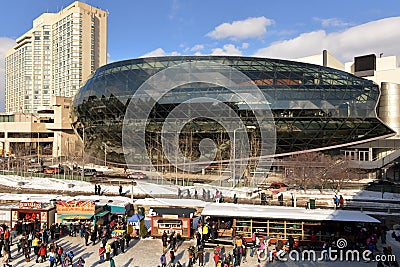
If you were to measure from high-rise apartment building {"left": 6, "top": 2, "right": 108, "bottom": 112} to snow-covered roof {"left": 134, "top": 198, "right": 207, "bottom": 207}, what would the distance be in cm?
12555

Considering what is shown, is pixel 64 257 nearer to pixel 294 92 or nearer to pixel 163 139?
pixel 163 139

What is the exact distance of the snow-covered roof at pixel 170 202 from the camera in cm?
2723

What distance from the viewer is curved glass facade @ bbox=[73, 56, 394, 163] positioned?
46.9 metres

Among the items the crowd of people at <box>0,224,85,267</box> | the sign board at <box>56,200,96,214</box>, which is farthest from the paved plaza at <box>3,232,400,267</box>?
the sign board at <box>56,200,96,214</box>

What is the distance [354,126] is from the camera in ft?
155

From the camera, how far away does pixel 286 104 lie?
153 feet

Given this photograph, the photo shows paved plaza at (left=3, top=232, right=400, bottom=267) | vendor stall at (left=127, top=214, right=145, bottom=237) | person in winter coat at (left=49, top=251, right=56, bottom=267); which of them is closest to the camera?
person in winter coat at (left=49, top=251, right=56, bottom=267)

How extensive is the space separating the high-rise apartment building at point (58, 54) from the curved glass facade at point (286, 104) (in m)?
101

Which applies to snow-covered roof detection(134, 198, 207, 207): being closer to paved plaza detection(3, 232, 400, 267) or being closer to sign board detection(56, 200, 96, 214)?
sign board detection(56, 200, 96, 214)

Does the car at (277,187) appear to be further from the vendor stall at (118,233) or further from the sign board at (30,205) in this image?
the sign board at (30,205)

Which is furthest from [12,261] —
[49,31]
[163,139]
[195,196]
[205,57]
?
[49,31]

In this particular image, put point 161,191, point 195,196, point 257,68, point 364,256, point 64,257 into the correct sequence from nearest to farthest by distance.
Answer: point 64,257 < point 364,256 < point 195,196 < point 161,191 < point 257,68

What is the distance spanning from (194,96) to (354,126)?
22.9 meters

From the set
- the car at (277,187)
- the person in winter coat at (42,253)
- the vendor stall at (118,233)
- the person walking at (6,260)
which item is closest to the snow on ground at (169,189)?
the car at (277,187)
